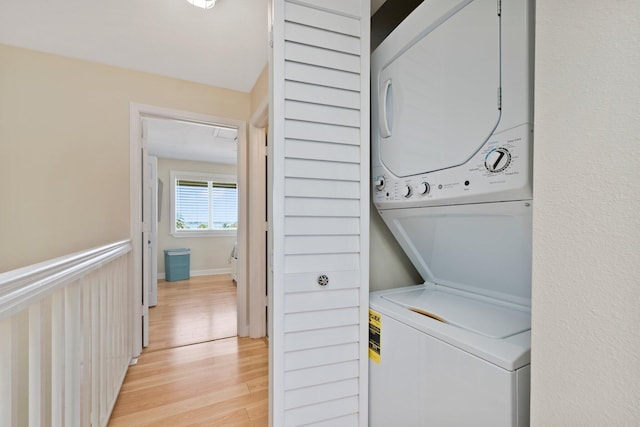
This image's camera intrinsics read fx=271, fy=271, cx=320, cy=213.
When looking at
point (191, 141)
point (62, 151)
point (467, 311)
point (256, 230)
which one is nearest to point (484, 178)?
point (467, 311)

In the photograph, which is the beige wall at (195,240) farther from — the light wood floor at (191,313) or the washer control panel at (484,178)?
the washer control panel at (484,178)

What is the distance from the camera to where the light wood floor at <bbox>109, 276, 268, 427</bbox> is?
157 cm

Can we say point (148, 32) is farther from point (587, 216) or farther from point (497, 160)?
point (587, 216)

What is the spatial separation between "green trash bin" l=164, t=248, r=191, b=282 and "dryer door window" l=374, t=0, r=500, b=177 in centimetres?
478

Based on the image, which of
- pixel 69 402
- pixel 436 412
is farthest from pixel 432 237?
pixel 69 402

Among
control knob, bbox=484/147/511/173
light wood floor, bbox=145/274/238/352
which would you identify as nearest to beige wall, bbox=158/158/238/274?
light wood floor, bbox=145/274/238/352

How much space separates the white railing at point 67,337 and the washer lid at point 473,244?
3.77 ft

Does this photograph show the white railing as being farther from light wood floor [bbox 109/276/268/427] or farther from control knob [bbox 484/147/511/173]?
control knob [bbox 484/147/511/173]

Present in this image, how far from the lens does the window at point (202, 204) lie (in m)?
5.34

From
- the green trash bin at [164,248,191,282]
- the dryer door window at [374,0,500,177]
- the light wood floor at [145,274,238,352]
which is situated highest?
the dryer door window at [374,0,500,177]

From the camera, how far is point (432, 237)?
1.02m

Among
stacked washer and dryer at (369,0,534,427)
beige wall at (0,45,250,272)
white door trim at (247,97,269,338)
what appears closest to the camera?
stacked washer and dryer at (369,0,534,427)

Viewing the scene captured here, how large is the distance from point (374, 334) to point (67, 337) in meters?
1.13

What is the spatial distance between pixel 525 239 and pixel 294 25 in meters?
0.97
